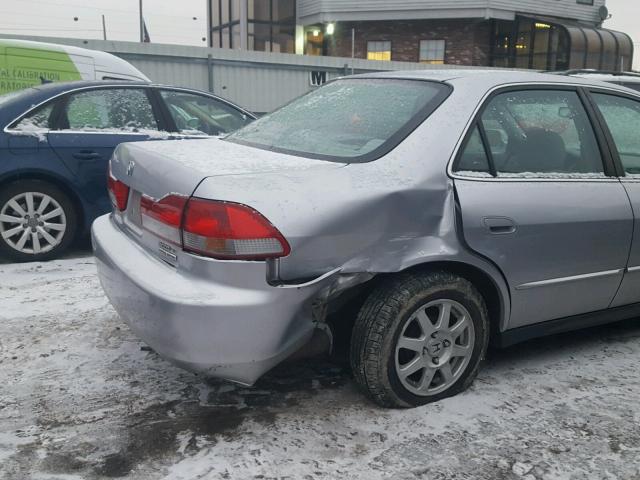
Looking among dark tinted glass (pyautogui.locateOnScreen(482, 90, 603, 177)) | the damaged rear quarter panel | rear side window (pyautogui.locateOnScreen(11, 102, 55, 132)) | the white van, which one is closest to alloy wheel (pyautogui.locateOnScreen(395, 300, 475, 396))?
the damaged rear quarter panel

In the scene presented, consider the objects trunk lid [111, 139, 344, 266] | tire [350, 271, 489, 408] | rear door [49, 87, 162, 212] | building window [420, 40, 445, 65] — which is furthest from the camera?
building window [420, 40, 445, 65]

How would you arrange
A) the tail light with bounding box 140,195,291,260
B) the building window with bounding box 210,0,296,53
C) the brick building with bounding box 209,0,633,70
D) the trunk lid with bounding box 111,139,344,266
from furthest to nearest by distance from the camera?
1. the building window with bounding box 210,0,296,53
2. the brick building with bounding box 209,0,633,70
3. the trunk lid with bounding box 111,139,344,266
4. the tail light with bounding box 140,195,291,260

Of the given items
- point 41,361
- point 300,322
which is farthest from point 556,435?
point 41,361

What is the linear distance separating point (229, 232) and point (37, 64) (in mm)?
6452

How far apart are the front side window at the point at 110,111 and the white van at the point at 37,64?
7.25 feet

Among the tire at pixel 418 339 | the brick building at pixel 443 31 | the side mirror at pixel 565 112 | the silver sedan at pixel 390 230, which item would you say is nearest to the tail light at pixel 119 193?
the silver sedan at pixel 390 230

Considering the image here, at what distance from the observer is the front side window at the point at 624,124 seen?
333 cm

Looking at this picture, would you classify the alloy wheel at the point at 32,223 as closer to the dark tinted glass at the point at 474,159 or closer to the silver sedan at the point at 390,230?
the silver sedan at the point at 390,230

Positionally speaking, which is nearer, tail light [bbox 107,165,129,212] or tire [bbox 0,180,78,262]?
tail light [bbox 107,165,129,212]

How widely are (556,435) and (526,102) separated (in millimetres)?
1582

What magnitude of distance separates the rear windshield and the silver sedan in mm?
12

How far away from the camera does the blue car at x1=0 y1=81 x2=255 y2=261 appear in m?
4.94

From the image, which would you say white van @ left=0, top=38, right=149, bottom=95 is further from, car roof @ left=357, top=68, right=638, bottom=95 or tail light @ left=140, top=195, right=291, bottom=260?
tail light @ left=140, top=195, right=291, bottom=260

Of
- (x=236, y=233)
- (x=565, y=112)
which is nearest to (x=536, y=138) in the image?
(x=565, y=112)
